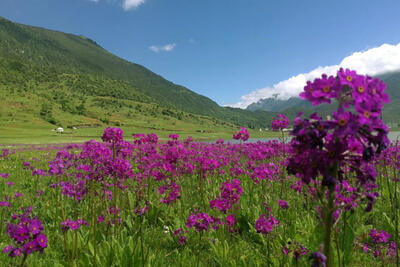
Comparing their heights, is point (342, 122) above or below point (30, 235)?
above

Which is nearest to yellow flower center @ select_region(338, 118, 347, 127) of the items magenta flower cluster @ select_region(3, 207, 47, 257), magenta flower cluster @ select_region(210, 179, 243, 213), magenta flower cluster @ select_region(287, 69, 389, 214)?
magenta flower cluster @ select_region(287, 69, 389, 214)

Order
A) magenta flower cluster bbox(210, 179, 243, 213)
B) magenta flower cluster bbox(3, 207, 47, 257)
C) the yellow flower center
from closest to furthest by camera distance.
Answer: the yellow flower center < magenta flower cluster bbox(3, 207, 47, 257) < magenta flower cluster bbox(210, 179, 243, 213)

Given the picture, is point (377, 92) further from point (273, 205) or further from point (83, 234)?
point (83, 234)

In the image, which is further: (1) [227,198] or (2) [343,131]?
(1) [227,198]

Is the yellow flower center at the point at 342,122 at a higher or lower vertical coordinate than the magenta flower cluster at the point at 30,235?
higher

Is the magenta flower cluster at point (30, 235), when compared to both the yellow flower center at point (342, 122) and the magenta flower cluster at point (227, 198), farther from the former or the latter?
the yellow flower center at point (342, 122)

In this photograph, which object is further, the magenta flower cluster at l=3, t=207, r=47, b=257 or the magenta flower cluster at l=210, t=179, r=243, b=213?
the magenta flower cluster at l=210, t=179, r=243, b=213

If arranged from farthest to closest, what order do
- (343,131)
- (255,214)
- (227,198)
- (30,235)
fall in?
(255,214), (227,198), (30,235), (343,131)

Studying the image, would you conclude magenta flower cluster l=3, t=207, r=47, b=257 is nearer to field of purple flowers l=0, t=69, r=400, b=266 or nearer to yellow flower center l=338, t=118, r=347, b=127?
field of purple flowers l=0, t=69, r=400, b=266

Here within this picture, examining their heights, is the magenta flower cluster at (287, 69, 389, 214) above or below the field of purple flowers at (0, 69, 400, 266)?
above

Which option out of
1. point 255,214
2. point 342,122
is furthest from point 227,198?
point 342,122

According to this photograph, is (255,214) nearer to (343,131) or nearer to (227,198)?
(227,198)

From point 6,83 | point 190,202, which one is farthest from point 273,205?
point 6,83

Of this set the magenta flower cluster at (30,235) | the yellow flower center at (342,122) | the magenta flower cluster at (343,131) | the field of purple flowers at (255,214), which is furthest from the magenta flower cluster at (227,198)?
the yellow flower center at (342,122)
